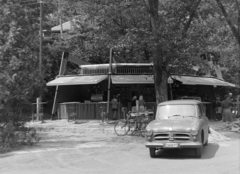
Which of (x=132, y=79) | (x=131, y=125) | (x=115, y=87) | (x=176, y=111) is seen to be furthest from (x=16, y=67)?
(x=115, y=87)

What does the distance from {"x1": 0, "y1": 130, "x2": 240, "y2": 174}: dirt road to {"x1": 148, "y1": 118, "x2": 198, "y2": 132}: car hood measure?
2.96ft

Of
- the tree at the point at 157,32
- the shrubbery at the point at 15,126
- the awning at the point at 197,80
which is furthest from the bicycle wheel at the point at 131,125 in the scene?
the awning at the point at 197,80

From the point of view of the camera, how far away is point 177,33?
16.7m

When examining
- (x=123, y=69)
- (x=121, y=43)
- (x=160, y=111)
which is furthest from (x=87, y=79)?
(x=160, y=111)

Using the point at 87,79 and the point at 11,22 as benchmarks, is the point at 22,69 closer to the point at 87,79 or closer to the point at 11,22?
the point at 11,22

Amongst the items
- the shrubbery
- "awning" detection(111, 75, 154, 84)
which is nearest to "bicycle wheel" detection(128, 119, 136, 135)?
the shrubbery

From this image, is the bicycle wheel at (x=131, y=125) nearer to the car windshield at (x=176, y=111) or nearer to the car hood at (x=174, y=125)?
the car windshield at (x=176, y=111)

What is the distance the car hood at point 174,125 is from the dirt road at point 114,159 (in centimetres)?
90

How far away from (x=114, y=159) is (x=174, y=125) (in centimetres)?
211

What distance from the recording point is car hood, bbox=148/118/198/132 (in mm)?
10297

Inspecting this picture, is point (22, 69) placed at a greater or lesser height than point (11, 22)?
lesser

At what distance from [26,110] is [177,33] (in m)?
7.79

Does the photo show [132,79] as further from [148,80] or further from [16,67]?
[16,67]

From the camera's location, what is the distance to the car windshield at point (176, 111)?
11539 millimetres
